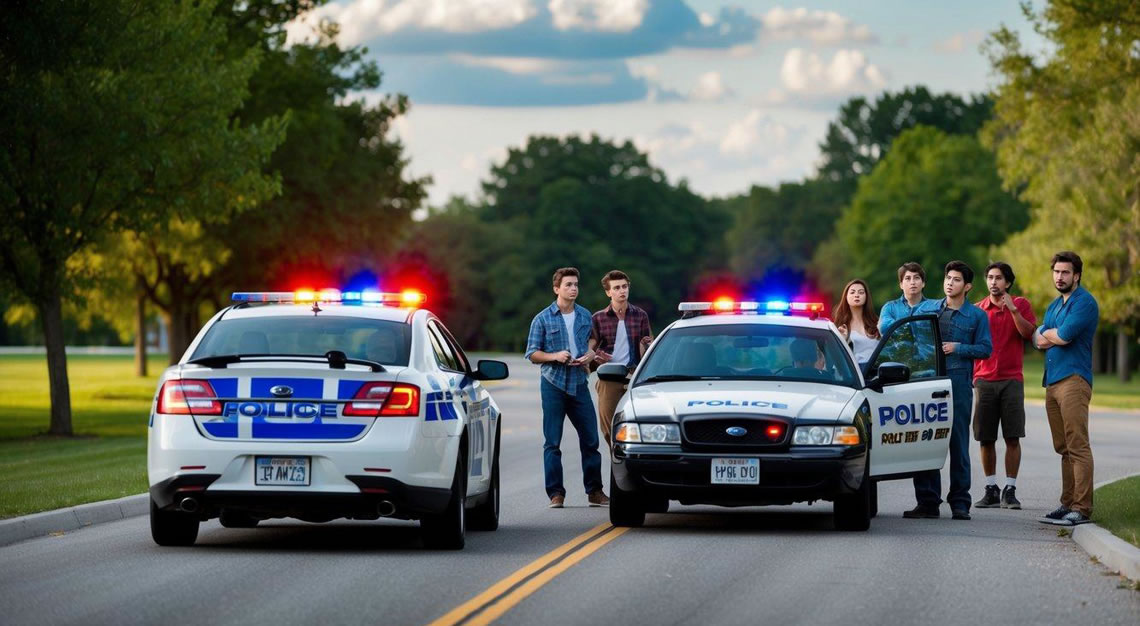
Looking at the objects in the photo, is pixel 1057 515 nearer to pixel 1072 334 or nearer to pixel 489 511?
pixel 1072 334

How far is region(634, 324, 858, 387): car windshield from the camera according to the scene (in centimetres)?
1473

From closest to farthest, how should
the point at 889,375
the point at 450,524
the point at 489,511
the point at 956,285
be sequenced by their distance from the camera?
the point at 450,524, the point at 489,511, the point at 889,375, the point at 956,285

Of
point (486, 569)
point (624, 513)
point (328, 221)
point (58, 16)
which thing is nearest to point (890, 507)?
point (624, 513)

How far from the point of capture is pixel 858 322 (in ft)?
54.0

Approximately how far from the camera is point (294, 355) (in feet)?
41.5

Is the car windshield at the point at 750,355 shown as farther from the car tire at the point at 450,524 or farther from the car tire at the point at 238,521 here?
the car tire at the point at 238,521

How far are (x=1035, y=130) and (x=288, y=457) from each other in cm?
4776

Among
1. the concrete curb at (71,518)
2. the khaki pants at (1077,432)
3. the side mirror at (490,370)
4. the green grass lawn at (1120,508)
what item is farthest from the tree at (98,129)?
the khaki pants at (1077,432)

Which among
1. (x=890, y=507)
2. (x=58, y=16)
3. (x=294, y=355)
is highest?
(x=58, y=16)

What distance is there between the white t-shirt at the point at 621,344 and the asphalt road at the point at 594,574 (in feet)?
4.64

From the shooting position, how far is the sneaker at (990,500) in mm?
16688

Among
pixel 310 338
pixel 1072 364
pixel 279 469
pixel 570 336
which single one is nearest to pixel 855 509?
pixel 1072 364

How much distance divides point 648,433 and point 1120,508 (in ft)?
14.0

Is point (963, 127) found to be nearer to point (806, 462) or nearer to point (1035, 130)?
point (1035, 130)
